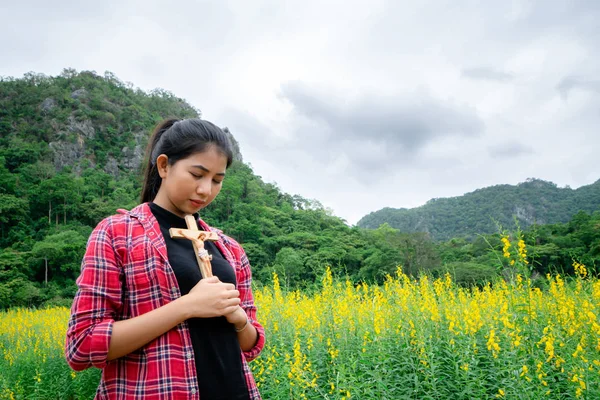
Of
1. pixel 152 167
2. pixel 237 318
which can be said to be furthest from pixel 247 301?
pixel 152 167

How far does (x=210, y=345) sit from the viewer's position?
111cm

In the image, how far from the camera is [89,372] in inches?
197

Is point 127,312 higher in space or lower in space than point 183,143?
lower

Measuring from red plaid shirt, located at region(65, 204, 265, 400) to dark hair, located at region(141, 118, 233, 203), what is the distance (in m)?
0.26

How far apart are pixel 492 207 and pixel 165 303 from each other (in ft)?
155

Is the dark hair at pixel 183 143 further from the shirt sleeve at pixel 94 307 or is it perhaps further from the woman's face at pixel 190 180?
the shirt sleeve at pixel 94 307

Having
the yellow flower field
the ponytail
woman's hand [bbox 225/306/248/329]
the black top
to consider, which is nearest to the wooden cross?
the black top

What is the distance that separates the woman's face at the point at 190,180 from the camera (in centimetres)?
119

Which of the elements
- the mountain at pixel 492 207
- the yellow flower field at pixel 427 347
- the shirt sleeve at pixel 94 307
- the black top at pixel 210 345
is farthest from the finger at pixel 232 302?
the mountain at pixel 492 207

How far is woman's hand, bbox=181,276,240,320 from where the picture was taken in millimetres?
1008

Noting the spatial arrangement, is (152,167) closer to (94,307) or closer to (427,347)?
(94,307)

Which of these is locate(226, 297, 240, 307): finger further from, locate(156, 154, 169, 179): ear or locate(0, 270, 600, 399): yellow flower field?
locate(0, 270, 600, 399): yellow flower field

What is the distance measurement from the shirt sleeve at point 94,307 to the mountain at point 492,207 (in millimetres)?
32819

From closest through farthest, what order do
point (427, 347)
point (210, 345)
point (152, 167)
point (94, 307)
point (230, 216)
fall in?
point (94, 307) → point (210, 345) → point (152, 167) → point (427, 347) → point (230, 216)
